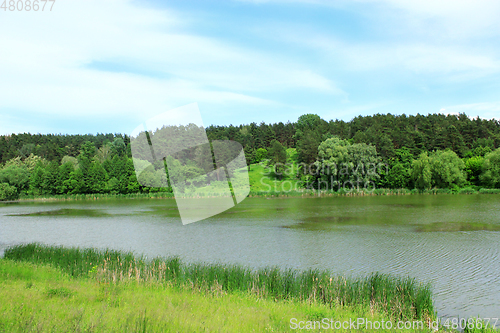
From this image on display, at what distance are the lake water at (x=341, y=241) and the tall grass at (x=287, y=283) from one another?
1.46 metres

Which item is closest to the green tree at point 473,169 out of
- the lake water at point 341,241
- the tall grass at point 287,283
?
the lake water at point 341,241

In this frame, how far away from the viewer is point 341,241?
17844 millimetres

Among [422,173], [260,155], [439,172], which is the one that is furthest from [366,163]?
[260,155]

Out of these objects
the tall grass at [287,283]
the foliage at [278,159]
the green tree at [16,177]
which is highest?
the foliage at [278,159]

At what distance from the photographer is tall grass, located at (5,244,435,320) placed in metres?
7.65

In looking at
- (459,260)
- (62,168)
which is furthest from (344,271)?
(62,168)

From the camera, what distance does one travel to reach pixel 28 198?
62.6 metres

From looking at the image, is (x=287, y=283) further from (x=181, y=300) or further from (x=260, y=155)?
(x=260, y=155)

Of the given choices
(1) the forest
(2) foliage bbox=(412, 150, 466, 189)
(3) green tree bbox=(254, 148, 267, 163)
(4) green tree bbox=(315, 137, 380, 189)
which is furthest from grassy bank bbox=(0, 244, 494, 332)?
(3) green tree bbox=(254, 148, 267, 163)

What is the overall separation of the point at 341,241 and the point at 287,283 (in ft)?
32.1

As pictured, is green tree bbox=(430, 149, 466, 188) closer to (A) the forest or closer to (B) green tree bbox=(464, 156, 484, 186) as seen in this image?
(A) the forest

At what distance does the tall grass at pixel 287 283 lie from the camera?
25.1 ft

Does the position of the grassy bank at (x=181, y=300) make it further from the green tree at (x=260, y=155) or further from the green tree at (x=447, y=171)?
the green tree at (x=260, y=155)

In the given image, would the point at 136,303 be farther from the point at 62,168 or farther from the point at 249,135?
the point at 249,135
